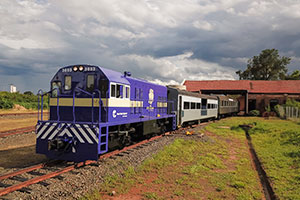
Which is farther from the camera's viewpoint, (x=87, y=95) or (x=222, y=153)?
(x=222, y=153)

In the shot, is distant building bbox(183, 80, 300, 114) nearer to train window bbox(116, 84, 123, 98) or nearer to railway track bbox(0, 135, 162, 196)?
train window bbox(116, 84, 123, 98)

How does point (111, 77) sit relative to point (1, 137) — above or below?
above

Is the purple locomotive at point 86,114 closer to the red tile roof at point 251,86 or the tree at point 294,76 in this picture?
the red tile roof at point 251,86

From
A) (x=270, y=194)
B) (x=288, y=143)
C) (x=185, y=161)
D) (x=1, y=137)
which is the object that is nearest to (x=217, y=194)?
(x=270, y=194)

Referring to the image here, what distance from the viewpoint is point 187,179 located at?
278 inches

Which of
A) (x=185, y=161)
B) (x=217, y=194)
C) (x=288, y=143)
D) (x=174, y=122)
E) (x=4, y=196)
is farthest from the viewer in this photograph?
(x=174, y=122)

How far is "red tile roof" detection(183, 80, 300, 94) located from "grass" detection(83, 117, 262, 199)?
129 ft

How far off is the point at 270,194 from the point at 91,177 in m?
5.19

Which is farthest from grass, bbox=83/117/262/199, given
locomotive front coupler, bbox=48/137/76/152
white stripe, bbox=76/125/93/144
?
locomotive front coupler, bbox=48/137/76/152

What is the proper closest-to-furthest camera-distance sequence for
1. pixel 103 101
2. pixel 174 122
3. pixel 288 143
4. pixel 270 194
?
pixel 270 194 < pixel 103 101 < pixel 288 143 < pixel 174 122

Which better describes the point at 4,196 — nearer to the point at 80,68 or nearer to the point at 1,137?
the point at 80,68

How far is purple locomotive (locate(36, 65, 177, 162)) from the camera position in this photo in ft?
25.6

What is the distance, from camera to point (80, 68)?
352 inches

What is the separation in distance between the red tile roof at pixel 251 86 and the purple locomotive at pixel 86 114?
130 feet
